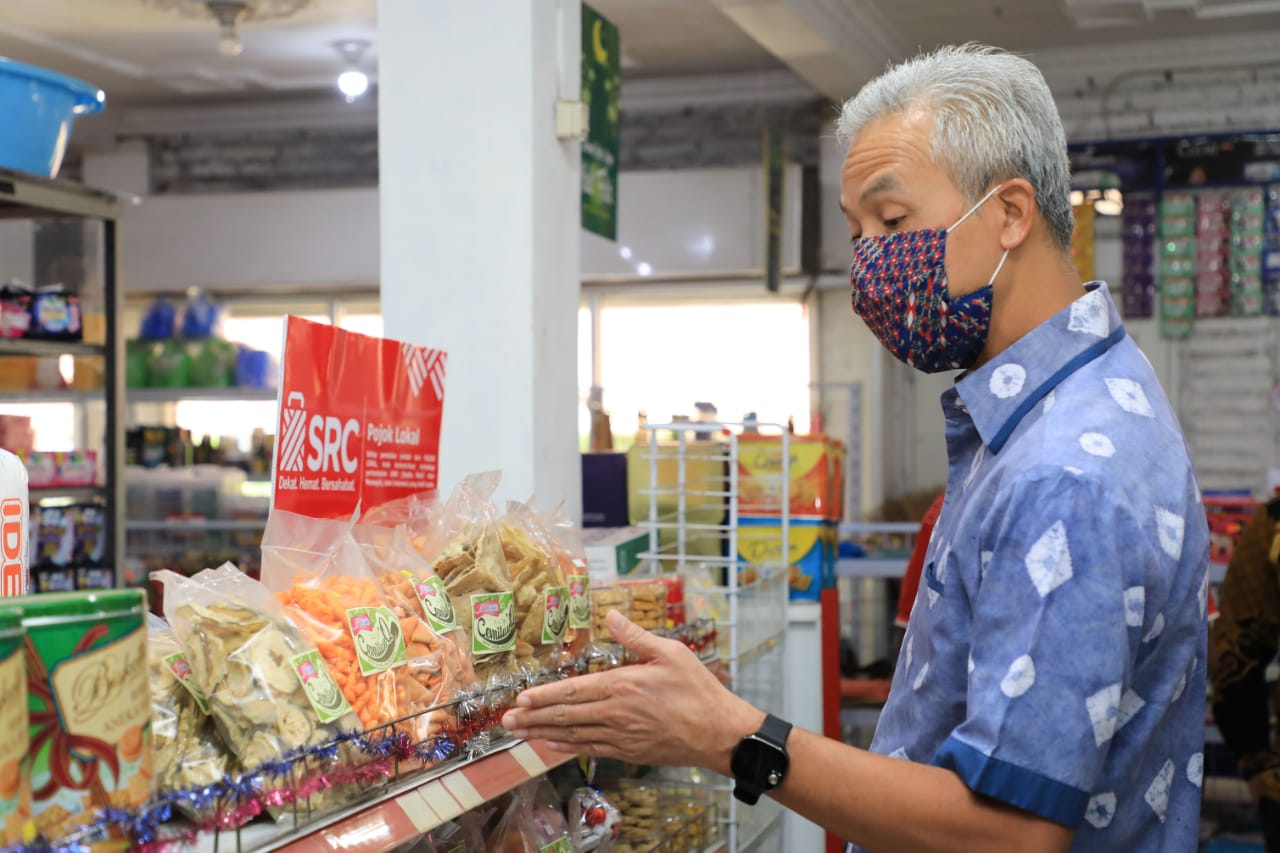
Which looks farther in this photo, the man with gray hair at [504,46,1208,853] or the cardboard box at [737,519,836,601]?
the cardboard box at [737,519,836,601]

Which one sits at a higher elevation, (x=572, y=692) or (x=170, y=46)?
(x=170, y=46)

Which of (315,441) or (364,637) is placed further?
(315,441)

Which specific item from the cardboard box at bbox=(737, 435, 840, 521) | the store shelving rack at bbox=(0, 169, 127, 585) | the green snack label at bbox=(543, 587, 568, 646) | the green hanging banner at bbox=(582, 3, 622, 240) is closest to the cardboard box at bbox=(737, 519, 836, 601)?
the cardboard box at bbox=(737, 435, 840, 521)

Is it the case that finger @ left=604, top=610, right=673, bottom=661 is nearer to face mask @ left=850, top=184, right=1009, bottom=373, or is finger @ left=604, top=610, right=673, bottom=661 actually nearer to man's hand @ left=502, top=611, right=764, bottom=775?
man's hand @ left=502, top=611, right=764, bottom=775

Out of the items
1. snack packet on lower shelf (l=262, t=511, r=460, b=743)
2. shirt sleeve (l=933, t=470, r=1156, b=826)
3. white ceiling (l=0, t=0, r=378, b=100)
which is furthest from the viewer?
white ceiling (l=0, t=0, r=378, b=100)

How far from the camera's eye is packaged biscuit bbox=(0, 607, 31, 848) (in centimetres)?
98

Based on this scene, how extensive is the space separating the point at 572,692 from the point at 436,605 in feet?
1.46

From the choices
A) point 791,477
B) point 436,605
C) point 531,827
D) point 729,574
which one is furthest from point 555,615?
point 791,477

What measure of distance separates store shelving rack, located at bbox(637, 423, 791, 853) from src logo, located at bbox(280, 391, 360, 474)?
936 millimetres

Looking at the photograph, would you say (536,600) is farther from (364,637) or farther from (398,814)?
(398,814)

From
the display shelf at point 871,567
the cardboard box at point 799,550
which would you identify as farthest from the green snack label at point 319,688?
the display shelf at point 871,567

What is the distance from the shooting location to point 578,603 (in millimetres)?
1977

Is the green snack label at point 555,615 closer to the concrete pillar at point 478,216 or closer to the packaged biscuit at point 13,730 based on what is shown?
the packaged biscuit at point 13,730

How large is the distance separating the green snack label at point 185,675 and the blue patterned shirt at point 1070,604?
0.73m
